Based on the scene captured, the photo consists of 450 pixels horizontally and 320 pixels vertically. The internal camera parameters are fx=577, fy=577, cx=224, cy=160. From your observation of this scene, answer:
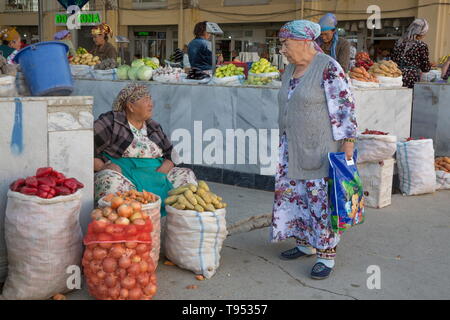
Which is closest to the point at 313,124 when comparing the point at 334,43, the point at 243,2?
the point at 334,43

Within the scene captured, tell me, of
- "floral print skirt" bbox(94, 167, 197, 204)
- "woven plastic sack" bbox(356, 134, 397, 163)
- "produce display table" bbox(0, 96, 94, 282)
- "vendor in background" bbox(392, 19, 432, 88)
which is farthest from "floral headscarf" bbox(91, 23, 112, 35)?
"produce display table" bbox(0, 96, 94, 282)

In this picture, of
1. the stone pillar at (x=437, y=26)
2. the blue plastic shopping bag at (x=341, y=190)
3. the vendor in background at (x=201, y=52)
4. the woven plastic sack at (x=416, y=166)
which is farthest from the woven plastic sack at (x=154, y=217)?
the stone pillar at (x=437, y=26)

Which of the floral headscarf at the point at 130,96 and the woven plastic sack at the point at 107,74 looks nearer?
the floral headscarf at the point at 130,96

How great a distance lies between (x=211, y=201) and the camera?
393 cm

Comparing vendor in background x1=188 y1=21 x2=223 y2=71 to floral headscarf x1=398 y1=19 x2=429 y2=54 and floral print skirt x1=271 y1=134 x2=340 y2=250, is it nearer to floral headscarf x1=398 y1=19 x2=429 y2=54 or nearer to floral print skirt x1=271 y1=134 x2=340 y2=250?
floral headscarf x1=398 y1=19 x2=429 y2=54

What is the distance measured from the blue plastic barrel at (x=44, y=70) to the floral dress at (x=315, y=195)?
152 cm

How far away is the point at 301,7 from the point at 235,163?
16085mm

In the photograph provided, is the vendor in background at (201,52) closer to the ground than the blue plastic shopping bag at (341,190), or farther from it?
farther from it

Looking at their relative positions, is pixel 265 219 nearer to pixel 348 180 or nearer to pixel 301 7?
pixel 348 180

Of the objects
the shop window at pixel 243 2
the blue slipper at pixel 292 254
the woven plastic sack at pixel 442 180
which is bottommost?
the blue slipper at pixel 292 254

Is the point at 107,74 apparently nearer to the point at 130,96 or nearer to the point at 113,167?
the point at 130,96

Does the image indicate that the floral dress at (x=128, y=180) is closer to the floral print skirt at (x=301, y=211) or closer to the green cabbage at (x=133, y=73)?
the floral print skirt at (x=301, y=211)

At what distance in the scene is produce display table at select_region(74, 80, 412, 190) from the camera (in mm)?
6320

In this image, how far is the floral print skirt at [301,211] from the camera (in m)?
3.89
